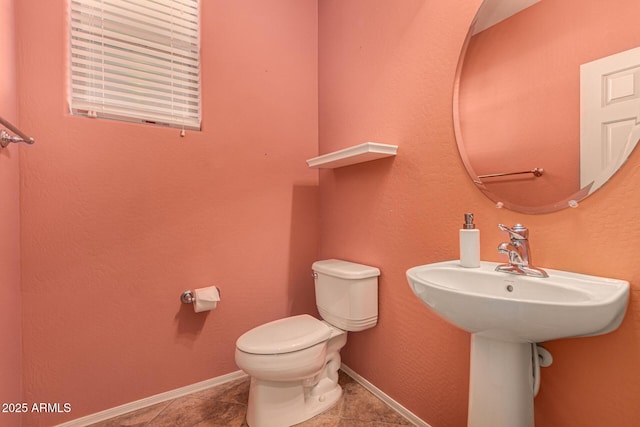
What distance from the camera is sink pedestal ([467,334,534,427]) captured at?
33.0 inches

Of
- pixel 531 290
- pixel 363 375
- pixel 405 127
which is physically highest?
pixel 405 127

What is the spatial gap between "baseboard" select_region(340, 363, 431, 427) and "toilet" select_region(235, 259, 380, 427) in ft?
0.58

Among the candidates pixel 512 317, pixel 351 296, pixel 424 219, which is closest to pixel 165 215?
pixel 351 296

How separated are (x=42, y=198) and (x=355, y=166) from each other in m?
1.54

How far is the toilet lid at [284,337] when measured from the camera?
1271mm

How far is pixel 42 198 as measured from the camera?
1321 mm

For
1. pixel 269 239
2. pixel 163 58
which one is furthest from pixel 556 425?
pixel 163 58

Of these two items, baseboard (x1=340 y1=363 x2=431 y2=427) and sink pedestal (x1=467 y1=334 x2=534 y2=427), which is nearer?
sink pedestal (x1=467 y1=334 x2=534 y2=427)

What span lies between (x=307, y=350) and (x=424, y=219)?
80 cm

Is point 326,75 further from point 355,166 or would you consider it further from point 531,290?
point 531,290

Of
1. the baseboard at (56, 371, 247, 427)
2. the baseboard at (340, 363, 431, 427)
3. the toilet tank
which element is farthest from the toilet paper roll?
the baseboard at (340, 363, 431, 427)

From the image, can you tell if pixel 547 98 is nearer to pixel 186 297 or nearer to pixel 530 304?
pixel 530 304

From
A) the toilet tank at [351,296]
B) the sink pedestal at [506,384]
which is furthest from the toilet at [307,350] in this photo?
the sink pedestal at [506,384]

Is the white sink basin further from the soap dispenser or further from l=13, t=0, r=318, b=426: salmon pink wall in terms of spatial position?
l=13, t=0, r=318, b=426: salmon pink wall
